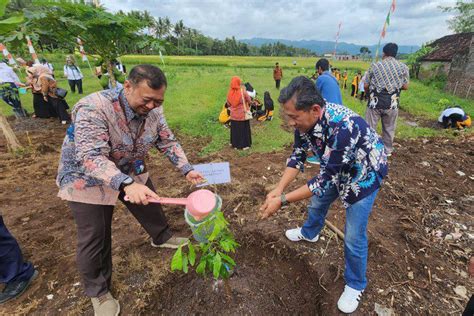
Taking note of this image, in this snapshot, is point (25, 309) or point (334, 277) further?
point (334, 277)

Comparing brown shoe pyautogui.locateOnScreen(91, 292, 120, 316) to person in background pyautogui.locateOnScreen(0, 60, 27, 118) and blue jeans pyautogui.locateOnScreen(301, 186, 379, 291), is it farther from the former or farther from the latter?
person in background pyautogui.locateOnScreen(0, 60, 27, 118)

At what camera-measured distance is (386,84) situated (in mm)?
4535

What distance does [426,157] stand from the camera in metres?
5.24

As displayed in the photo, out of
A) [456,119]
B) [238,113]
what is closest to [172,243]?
[238,113]

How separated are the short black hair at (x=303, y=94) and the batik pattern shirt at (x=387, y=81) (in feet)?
12.2

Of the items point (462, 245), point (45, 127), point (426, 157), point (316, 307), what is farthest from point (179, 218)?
point (45, 127)

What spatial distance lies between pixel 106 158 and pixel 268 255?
1.94 metres

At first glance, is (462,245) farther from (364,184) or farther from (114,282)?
(114,282)

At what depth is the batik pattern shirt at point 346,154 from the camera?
1.73 meters

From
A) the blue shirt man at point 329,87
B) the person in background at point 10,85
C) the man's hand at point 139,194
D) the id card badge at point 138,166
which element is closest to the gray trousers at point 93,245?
the id card badge at point 138,166

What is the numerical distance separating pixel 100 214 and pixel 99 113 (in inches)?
31.4

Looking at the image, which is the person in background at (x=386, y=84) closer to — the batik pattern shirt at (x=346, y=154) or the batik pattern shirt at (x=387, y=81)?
the batik pattern shirt at (x=387, y=81)

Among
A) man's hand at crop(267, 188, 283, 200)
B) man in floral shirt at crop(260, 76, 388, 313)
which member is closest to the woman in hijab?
man in floral shirt at crop(260, 76, 388, 313)

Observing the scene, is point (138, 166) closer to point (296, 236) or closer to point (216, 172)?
point (216, 172)
